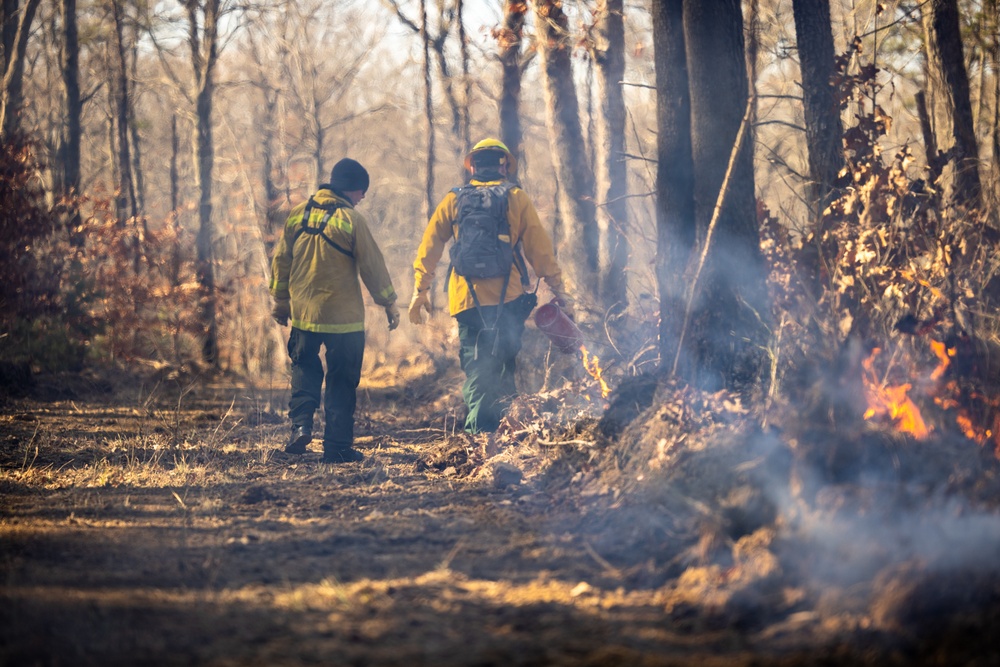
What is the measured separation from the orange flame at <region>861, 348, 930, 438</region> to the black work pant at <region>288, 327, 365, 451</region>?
389cm

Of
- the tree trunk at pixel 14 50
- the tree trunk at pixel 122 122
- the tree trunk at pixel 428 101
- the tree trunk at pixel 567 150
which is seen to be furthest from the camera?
the tree trunk at pixel 428 101

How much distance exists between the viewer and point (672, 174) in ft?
21.3

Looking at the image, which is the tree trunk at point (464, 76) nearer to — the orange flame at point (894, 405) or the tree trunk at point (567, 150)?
the tree trunk at point (567, 150)

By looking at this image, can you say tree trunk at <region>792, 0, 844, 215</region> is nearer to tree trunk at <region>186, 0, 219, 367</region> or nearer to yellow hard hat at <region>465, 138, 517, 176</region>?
yellow hard hat at <region>465, 138, 517, 176</region>

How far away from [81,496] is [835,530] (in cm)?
459

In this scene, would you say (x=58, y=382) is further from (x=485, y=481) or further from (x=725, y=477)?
(x=725, y=477)

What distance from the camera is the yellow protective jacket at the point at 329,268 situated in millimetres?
7242

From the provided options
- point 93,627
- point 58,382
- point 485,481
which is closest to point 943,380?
point 485,481

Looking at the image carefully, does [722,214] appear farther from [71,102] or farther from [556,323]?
[71,102]

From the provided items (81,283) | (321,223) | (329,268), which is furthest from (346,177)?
(81,283)

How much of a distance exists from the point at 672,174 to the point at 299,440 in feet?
11.6

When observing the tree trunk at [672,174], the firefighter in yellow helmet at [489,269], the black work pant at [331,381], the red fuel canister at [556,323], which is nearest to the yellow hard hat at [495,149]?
the firefighter in yellow helmet at [489,269]

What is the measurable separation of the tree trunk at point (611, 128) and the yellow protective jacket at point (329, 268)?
189 inches

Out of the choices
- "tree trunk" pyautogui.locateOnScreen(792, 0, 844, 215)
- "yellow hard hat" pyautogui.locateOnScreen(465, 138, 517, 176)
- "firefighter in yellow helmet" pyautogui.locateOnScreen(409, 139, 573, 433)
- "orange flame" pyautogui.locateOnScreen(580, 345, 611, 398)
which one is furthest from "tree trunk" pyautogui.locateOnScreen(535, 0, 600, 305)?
"orange flame" pyautogui.locateOnScreen(580, 345, 611, 398)
